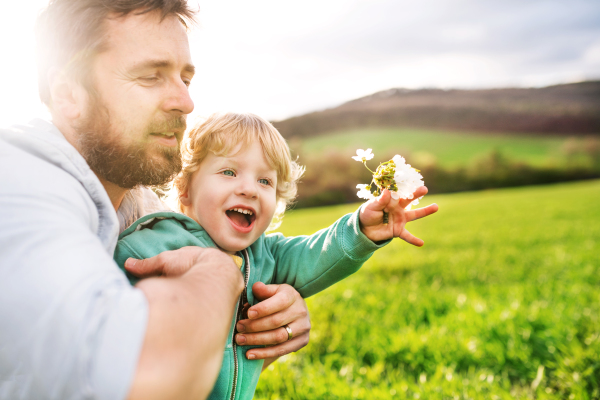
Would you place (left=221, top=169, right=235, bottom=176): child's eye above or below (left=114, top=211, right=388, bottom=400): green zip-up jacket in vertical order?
above

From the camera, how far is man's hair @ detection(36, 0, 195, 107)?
187 cm

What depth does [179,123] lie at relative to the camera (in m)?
1.97

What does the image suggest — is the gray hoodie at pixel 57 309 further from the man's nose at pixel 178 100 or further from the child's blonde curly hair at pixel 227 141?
the child's blonde curly hair at pixel 227 141

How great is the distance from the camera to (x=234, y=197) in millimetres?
2195

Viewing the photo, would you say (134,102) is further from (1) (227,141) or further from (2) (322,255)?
(2) (322,255)

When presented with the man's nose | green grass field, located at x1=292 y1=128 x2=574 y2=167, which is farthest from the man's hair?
green grass field, located at x1=292 y1=128 x2=574 y2=167

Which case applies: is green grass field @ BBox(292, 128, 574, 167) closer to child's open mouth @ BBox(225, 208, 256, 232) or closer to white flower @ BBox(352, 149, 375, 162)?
child's open mouth @ BBox(225, 208, 256, 232)

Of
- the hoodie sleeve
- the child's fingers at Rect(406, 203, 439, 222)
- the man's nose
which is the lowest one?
the hoodie sleeve

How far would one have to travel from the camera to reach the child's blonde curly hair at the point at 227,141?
7.58 feet

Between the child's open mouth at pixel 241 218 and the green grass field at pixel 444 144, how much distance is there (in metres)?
39.1

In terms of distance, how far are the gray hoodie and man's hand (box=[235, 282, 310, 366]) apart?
3.44 feet

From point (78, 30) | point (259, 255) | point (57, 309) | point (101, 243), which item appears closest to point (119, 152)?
point (78, 30)

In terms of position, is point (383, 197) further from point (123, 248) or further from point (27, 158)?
point (27, 158)

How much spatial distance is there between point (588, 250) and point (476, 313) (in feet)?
18.2
